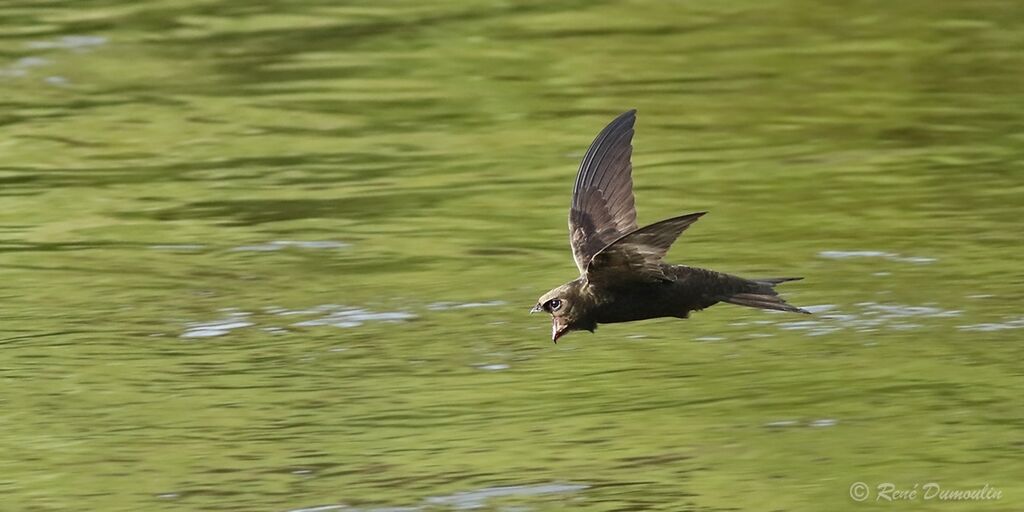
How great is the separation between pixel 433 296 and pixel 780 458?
2547mm

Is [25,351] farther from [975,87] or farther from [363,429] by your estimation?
[975,87]

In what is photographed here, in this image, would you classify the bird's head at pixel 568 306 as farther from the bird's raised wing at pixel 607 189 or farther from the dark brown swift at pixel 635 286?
the bird's raised wing at pixel 607 189

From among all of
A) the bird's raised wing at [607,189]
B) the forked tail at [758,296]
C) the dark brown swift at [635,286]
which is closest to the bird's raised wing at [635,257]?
the dark brown swift at [635,286]

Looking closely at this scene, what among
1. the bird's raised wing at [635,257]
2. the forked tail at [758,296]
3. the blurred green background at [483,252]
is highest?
the bird's raised wing at [635,257]

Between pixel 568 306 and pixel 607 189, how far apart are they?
0.76 metres

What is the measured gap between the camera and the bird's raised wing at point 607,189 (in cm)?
647

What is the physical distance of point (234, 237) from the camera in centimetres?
959

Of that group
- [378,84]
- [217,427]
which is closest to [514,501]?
[217,427]

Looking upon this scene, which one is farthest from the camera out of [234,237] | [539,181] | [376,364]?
[539,181]

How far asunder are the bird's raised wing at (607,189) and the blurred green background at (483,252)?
2.33 feet

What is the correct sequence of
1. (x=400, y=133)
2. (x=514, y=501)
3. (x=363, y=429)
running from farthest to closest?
(x=400, y=133)
(x=363, y=429)
(x=514, y=501)

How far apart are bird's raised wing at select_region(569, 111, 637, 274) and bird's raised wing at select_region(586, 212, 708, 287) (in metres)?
0.60

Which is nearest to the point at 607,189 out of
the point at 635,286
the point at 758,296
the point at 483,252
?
the point at 635,286

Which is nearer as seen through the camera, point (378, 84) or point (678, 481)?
point (678, 481)
